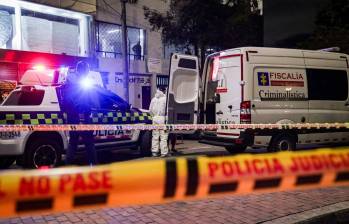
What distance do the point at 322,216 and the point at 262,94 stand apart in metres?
3.96

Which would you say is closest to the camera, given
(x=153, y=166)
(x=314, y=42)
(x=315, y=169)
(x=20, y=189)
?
(x=20, y=189)

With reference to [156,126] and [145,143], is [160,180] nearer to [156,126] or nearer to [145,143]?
[156,126]

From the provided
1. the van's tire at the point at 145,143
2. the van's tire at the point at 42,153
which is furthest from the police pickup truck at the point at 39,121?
the van's tire at the point at 145,143

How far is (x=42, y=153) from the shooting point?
7445 millimetres

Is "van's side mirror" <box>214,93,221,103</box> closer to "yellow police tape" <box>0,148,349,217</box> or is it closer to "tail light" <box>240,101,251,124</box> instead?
"tail light" <box>240,101,251,124</box>

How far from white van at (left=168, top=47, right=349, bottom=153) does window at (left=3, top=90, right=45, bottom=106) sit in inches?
110

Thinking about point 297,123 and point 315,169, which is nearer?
point 315,169

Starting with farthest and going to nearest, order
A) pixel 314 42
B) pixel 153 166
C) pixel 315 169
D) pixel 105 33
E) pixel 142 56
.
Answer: pixel 314 42
pixel 142 56
pixel 105 33
pixel 315 169
pixel 153 166

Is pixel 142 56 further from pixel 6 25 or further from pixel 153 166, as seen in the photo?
pixel 153 166

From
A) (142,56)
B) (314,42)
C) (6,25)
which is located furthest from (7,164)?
(314,42)

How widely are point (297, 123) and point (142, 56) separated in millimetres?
12671

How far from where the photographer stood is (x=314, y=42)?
21828 mm

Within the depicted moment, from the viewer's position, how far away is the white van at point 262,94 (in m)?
8.03

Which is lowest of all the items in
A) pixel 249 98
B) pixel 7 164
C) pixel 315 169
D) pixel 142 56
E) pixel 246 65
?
pixel 7 164
